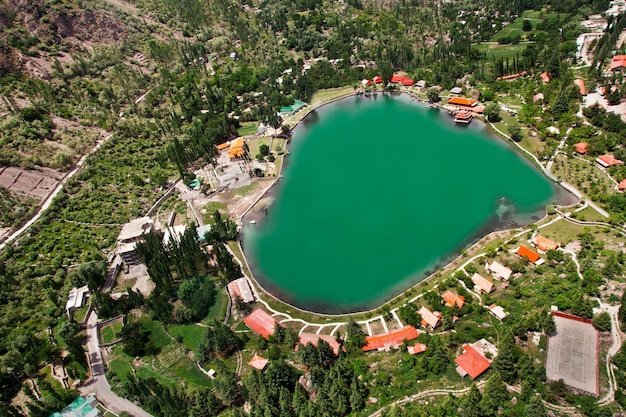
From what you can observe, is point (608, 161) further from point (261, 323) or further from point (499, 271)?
point (261, 323)

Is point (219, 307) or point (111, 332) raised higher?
point (111, 332)

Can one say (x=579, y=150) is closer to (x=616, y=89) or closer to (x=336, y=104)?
(x=616, y=89)

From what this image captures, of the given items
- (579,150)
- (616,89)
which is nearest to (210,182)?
(579,150)

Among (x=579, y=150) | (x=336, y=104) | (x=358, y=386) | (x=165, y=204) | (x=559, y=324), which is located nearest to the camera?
(x=358, y=386)

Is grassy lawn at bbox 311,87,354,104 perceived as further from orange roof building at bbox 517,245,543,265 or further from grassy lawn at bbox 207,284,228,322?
orange roof building at bbox 517,245,543,265

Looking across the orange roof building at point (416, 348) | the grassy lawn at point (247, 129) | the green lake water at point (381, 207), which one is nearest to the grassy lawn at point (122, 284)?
the green lake water at point (381, 207)

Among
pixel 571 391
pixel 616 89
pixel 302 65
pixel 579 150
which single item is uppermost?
pixel 302 65

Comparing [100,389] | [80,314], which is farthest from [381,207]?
[80,314]
